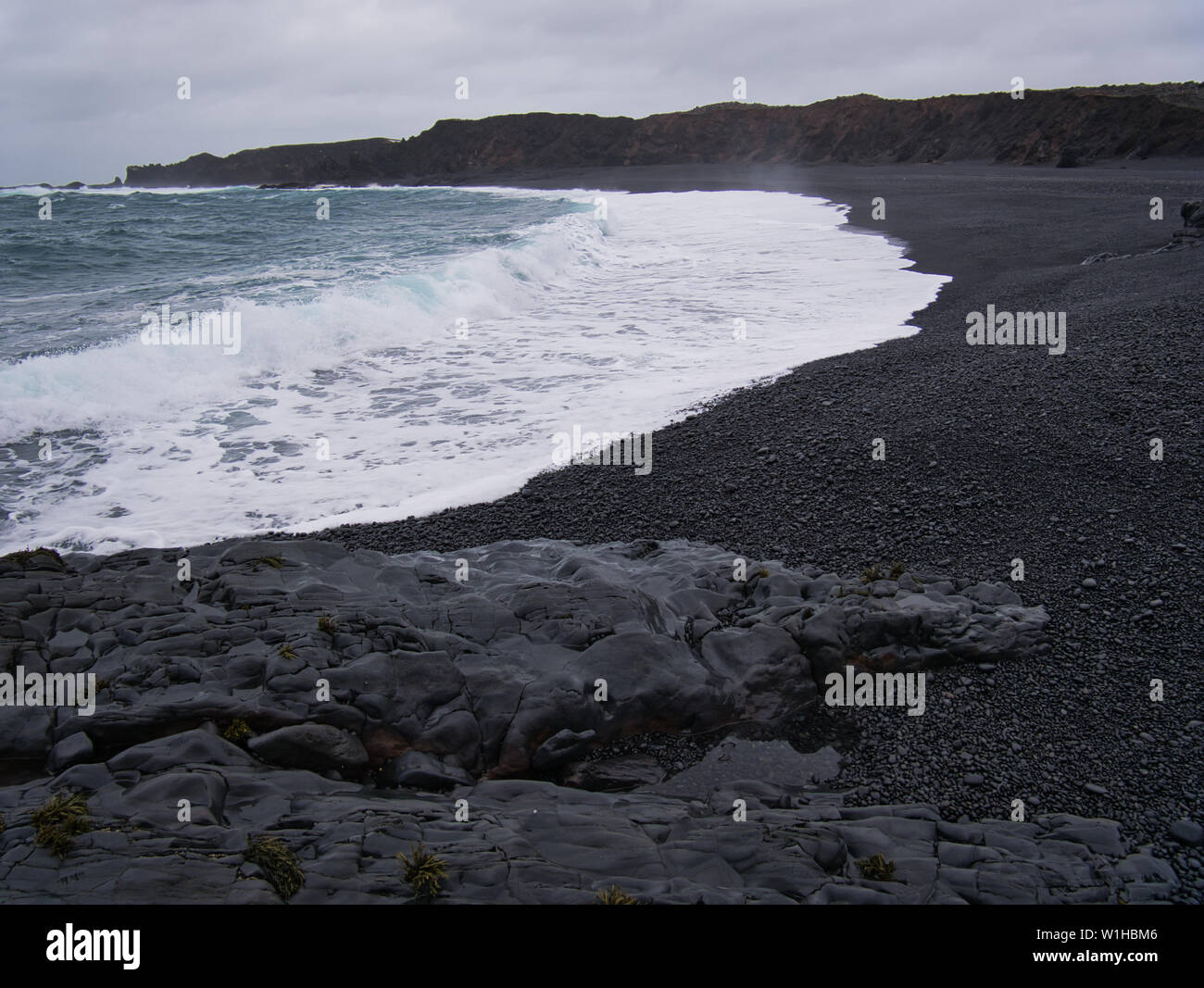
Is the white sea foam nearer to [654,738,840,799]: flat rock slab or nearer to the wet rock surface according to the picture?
the wet rock surface

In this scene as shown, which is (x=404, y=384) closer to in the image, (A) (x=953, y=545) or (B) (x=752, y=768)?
(A) (x=953, y=545)

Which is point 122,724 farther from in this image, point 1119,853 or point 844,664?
point 1119,853

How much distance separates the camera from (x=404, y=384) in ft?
45.1

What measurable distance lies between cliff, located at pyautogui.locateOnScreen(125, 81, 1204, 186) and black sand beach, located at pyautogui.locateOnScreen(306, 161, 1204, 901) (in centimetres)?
4188

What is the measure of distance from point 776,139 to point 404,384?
7886cm

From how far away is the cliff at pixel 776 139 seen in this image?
46781 mm

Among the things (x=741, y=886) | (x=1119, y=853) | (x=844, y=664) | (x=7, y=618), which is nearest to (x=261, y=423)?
(x=7, y=618)

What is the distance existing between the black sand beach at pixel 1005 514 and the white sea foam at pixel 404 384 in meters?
1.31

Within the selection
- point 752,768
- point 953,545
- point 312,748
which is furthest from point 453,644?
point 953,545

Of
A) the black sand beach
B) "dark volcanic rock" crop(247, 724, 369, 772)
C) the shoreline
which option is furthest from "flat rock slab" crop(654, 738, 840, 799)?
"dark volcanic rock" crop(247, 724, 369, 772)

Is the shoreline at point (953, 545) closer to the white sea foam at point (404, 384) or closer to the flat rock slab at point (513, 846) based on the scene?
the flat rock slab at point (513, 846)

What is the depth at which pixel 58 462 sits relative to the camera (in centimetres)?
1031

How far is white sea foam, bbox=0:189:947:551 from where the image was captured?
9.23 m
